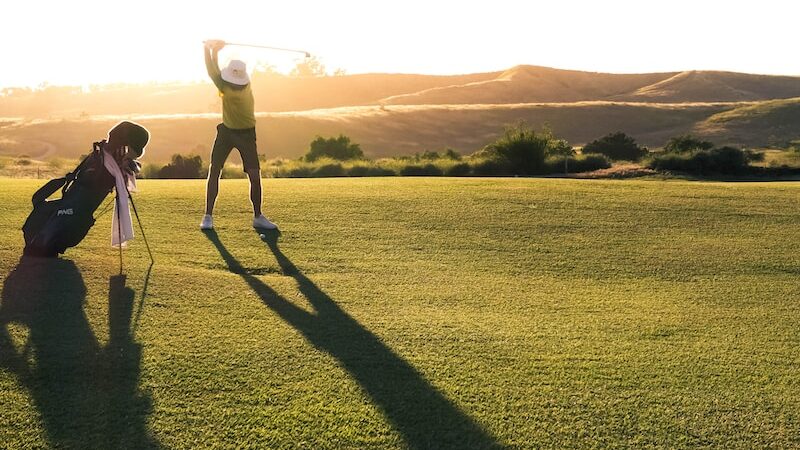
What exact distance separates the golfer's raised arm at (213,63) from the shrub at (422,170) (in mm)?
13141

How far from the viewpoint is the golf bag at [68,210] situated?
540 centimetres

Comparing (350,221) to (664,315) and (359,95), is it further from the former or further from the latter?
(359,95)

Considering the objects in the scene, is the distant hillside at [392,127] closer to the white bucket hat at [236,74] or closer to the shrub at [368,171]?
the shrub at [368,171]

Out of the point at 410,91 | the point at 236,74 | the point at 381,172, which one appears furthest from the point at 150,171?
the point at 410,91

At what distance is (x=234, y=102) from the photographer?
23.3 feet

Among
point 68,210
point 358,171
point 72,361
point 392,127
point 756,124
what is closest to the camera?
point 72,361

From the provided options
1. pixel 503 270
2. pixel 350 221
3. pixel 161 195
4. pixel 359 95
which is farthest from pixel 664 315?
pixel 359 95

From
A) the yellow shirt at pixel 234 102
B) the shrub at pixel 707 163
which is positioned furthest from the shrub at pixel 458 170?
the yellow shirt at pixel 234 102

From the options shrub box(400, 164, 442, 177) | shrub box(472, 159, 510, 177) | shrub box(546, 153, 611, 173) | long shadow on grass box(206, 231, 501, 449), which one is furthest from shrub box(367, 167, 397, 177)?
long shadow on grass box(206, 231, 501, 449)

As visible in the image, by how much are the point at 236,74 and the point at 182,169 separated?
1495cm

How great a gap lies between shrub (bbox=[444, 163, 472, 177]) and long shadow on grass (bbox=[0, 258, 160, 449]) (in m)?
15.9

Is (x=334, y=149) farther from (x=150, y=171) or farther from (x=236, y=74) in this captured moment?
(x=236, y=74)

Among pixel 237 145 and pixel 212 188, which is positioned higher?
pixel 237 145

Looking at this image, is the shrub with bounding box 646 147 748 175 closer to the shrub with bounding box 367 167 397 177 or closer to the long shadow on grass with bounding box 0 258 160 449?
the shrub with bounding box 367 167 397 177
